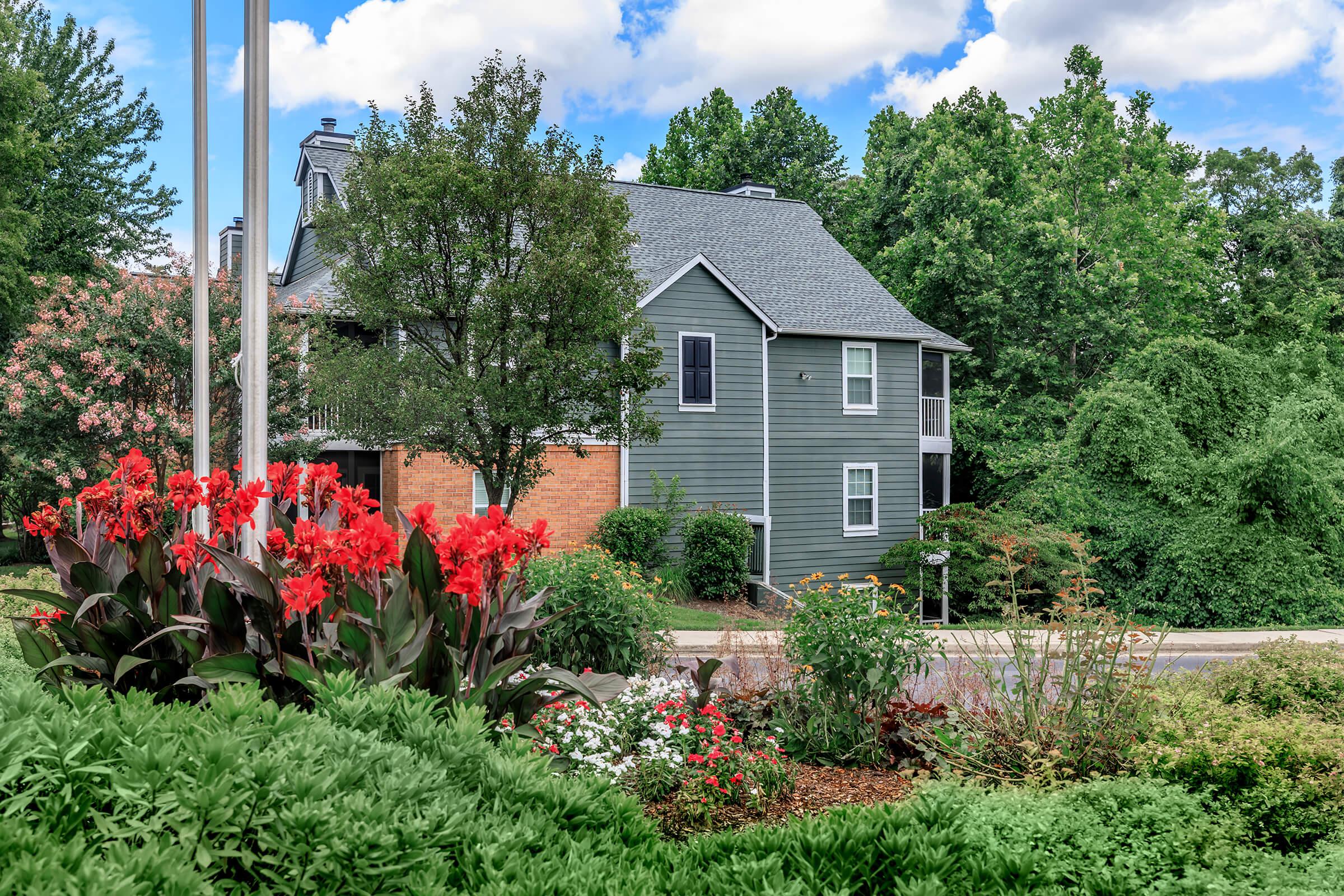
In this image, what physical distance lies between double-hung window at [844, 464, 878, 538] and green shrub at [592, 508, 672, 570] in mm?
5717

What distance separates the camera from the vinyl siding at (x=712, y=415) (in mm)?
21078

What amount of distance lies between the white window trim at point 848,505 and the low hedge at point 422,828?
19.6 m

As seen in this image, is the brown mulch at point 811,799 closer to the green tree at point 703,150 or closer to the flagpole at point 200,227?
the flagpole at point 200,227

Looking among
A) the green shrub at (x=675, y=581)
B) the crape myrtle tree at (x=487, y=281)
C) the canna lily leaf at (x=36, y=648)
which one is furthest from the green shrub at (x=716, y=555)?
the canna lily leaf at (x=36, y=648)

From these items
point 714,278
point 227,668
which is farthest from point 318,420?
point 227,668

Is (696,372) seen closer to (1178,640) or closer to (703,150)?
Result: (1178,640)

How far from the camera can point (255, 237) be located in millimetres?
7215

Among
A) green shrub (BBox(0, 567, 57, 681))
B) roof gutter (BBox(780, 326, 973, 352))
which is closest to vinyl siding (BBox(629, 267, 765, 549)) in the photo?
roof gutter (BBox(780, 326, 973, 352))

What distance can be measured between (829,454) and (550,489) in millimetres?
7287

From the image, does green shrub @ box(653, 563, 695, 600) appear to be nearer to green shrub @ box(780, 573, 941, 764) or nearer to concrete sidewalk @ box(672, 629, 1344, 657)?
concrete sidewalk @ box(672, 629, 1344, 657)

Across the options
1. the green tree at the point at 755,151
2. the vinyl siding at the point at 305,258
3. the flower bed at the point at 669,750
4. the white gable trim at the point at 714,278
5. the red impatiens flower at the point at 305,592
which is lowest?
the flower bed at the point at 669,750

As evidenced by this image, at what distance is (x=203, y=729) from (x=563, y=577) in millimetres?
4870

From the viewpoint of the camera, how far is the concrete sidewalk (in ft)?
39.5

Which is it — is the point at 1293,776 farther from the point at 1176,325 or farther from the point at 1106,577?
the point at 1176,325
